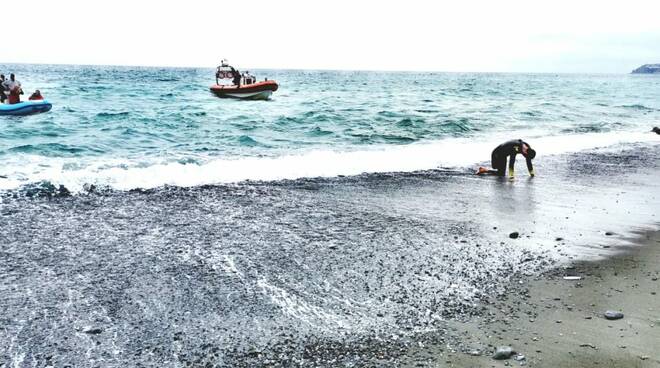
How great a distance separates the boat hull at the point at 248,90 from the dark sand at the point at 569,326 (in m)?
31.7

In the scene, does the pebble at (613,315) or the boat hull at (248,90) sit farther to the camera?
the boat hull at (248,90)

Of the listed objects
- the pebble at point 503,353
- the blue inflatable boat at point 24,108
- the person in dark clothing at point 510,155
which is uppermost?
the blue inflatable boat at point 24,108

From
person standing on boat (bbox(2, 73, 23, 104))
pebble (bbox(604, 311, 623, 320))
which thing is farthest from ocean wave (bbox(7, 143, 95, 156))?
pebble (bbox(604, 311, 623, 320))

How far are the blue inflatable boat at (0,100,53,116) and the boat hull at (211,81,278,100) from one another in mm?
14810

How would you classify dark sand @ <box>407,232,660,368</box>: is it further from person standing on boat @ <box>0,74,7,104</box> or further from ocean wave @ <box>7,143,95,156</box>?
person standing on boat @ <box>0,74,7,104</box>

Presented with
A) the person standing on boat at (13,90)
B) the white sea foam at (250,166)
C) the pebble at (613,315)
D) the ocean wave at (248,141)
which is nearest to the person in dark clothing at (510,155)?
the white sea foam at (250,166)

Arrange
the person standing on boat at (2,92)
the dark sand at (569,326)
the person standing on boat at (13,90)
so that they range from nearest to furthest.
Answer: the dark sand at (569,326)
the person standing on boat at (13,90)
the person standing on boat at (2,92)

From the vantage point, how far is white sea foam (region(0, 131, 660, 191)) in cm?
1027

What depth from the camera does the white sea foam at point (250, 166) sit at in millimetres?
10273

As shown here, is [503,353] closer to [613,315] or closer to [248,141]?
[613,315]

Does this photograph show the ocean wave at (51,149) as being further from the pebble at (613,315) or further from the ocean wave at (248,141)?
the pebble at (613,315)

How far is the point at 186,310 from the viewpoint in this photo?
477cm

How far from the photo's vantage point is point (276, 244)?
261 inches

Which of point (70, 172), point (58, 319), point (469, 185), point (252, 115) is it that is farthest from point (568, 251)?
point (252, 115)
